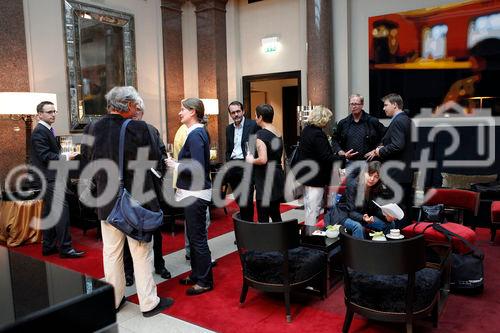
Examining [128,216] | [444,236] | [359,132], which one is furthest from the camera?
[359,132]

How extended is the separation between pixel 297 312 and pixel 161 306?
1.06 m

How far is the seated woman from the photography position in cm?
381

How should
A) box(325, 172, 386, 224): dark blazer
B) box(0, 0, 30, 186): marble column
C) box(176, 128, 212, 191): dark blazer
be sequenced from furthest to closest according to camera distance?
box(0, 0, 30, 186): marble column
box(325, 172, 386, 224): dark blazer
box(176, 128, 212, 191): dark blazer

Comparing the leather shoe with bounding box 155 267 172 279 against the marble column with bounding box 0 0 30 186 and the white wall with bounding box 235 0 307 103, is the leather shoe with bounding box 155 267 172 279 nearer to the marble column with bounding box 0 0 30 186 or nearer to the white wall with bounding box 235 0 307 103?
the marble column with bounding box 0 0 30 186

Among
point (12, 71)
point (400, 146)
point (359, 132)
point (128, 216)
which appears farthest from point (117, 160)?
point (12, 71)

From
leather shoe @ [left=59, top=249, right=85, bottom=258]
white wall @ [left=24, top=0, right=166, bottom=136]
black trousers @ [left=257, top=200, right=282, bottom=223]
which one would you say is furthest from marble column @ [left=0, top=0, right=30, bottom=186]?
black trousers @ [left=257, top=200, right=282, bottom=223]

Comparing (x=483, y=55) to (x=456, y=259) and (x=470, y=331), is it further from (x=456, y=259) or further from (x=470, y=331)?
(x=470, y=331)

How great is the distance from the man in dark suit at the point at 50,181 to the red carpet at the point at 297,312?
5.01 ft

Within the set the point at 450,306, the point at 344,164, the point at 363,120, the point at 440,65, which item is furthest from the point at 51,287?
the point at 440,65

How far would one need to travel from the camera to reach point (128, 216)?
9.52ft

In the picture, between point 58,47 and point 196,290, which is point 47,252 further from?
point 58,47

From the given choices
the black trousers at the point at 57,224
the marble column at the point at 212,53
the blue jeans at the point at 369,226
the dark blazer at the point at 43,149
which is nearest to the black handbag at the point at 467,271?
the blue jeans at the point at 369,226

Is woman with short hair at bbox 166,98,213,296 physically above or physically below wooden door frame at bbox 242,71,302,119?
below

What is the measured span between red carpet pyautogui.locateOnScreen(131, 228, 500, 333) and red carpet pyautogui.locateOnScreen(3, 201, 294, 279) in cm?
101
